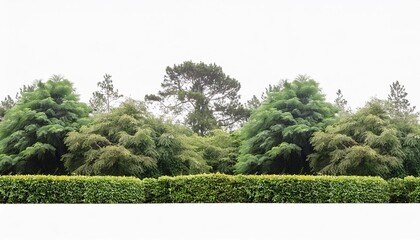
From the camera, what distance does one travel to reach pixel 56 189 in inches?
530

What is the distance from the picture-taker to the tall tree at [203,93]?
3544 cm

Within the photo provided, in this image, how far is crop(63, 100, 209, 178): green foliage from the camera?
19.0 meters

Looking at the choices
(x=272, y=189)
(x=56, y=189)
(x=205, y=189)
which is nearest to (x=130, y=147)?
(x=56, y=189)

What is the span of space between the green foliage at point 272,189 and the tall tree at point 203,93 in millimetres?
20543

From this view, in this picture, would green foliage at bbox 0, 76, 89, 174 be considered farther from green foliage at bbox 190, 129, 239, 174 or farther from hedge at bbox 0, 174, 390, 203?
hedge at bbox 0, 174, 390, 203

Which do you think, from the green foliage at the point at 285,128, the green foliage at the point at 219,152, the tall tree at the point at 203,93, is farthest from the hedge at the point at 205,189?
the tall tree at the point at 203,93

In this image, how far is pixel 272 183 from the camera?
44.9 ft

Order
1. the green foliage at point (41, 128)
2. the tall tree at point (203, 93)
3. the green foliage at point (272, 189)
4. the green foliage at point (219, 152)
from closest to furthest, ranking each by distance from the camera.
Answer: the green foliage at point (272, 189), the green foliage at point (41, 128), the green foliage at point (219, 152), the tall tree at point (203, 93)

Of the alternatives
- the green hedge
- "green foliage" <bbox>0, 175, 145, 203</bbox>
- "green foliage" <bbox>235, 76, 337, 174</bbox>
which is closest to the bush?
"green foliage" <bbox>0, 175, 145, 203</bbox>

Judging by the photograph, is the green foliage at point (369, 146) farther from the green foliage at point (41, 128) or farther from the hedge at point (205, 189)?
the green foliage at point (41, 128)

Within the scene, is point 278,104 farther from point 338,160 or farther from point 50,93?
point 50,93

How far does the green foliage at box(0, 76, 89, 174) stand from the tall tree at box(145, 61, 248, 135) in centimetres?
1289

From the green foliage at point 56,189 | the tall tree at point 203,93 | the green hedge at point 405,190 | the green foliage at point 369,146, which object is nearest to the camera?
the green foliage at point 56,189

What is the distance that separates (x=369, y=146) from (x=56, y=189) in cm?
1141
